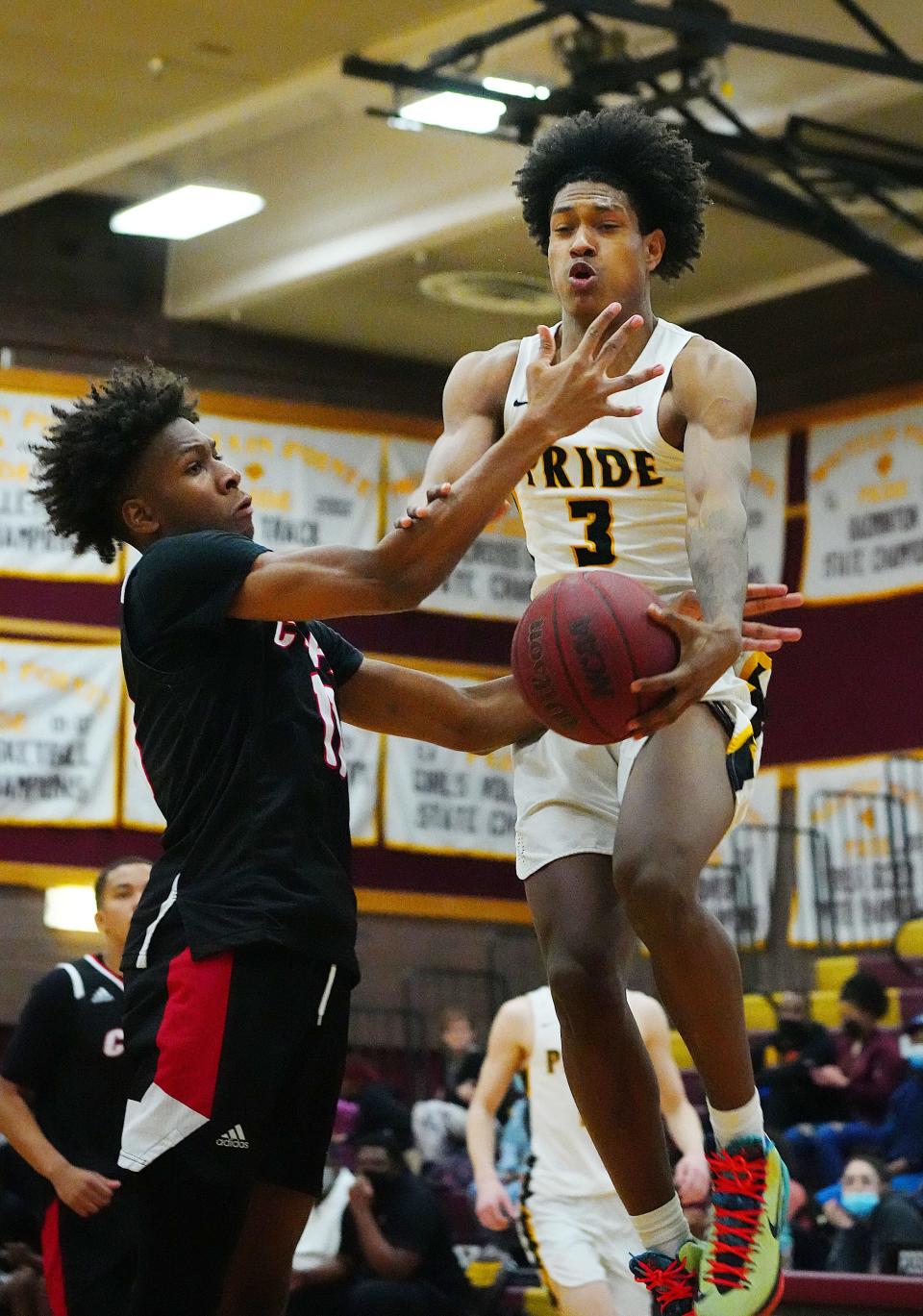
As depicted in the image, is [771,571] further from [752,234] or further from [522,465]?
[522,465]

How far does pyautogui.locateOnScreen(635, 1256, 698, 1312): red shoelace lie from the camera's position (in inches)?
185

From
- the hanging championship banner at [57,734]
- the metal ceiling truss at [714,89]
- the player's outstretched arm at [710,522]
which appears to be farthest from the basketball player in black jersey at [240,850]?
the hanging championship banner at [57,734]

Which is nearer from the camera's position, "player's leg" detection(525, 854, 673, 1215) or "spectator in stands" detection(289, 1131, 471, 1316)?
"player's leg" detection(525, 854, 673, 1215)

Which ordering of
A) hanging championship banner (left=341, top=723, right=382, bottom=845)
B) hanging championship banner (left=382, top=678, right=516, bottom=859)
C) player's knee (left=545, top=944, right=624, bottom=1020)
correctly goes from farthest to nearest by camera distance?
1. hanging championship banner (left=382, top=678, right=516, bottom=859)
2. hanging championship banner (left=341, top=723, right=382, bottom=845)
3. player's knee (left=545, top=944, right=624, bottom=1020)

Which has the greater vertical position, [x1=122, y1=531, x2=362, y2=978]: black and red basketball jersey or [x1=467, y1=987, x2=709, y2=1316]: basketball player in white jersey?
[x1=122, y1=531, x2=362, y2=978]: black and red basketball jersey

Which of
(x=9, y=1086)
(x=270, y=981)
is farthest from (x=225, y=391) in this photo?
(x=270, y=981)

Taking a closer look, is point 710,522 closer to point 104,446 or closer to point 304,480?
point 104,446

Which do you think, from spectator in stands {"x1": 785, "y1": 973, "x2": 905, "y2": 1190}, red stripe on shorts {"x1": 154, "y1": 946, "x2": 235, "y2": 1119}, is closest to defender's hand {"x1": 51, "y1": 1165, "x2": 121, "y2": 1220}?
red stripe on shorts {"x1": 154, "y1": 946, "x2": 235, "y2": 1119}

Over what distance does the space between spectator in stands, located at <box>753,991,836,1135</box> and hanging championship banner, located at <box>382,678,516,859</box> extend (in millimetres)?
4358

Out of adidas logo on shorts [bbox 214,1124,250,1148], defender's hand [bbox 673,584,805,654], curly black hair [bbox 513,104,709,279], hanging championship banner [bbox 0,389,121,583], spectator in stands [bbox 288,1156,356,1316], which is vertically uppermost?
hanging championship banner [bbox 0,389,121,583]

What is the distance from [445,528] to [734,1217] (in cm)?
161

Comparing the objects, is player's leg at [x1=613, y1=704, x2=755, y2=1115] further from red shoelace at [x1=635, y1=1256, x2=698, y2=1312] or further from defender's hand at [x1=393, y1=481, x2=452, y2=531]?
defender's hand at [x1=393, y1=481, x2=452, y2=531]

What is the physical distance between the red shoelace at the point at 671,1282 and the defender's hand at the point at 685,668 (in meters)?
1.25

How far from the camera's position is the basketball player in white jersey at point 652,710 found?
180 inches
